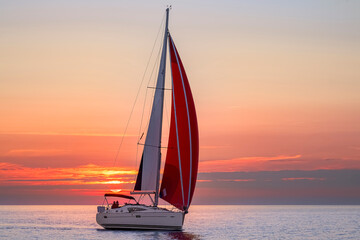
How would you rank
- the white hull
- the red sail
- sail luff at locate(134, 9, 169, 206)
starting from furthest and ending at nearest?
1. sail luff at locate(134, 9, 169, 206)
2. the red sail
3. the white hull

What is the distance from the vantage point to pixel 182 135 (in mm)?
45906

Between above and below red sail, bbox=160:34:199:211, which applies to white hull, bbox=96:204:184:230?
below

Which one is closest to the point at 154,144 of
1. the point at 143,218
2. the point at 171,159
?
the point at 171,159

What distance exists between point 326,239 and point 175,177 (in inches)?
903

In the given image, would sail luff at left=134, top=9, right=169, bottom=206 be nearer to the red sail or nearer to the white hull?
the red sail

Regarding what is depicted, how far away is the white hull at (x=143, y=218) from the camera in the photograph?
44.9 m

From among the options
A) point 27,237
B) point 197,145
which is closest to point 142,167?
point 197,145

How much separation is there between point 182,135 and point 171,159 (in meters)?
2.31

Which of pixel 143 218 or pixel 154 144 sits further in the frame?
pixel 154 144

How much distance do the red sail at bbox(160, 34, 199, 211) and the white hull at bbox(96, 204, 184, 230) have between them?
1430 mm

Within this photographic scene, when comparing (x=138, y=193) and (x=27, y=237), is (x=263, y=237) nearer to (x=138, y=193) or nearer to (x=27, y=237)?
(x=138, y=193)

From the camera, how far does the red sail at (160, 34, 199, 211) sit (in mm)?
45750

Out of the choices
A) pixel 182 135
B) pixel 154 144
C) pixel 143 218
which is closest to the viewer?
pixel 143 218

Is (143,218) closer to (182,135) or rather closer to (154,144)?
(154,144)
